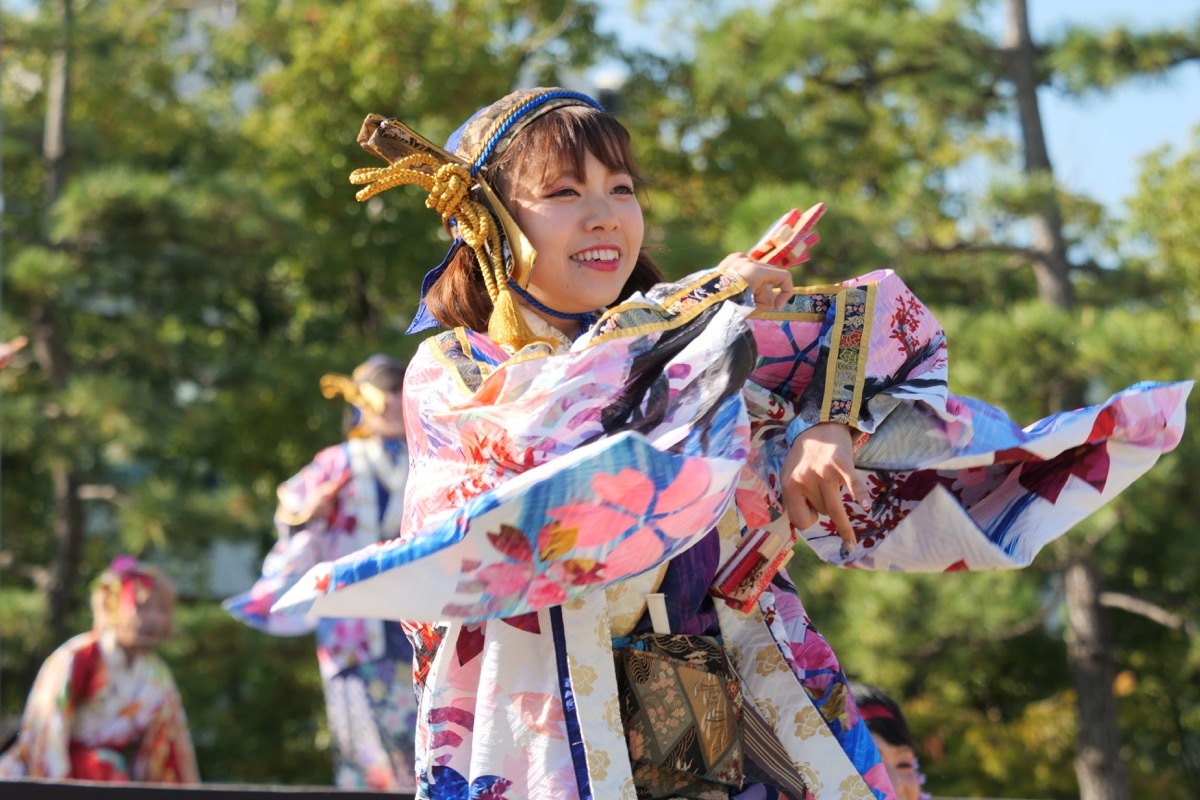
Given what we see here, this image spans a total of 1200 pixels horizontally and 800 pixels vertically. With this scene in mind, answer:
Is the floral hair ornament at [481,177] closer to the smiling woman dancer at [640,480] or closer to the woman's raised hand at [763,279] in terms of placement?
the smiling woman dancer at [640,480]

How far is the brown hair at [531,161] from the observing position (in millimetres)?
2115

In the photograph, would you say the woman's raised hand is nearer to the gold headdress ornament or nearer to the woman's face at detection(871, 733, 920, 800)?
the woman's face at detection(871, 733, 920, 800)

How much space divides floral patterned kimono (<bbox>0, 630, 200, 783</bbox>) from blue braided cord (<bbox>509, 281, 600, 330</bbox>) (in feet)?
12.2

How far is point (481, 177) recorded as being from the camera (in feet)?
7.13

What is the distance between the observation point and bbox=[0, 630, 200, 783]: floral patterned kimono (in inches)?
207

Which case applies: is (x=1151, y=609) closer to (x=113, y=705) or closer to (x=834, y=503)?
(x=113, y=705)

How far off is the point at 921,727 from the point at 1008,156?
480cm

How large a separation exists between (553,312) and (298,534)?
3251mm

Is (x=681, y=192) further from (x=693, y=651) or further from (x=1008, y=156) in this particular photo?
(x=693, y=651)

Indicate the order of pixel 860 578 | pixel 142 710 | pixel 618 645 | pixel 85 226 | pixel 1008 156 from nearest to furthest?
pixel 618 645 → pixel 142 710 → pixel 860 578 → pixel 85 226 → pixel 1008 156

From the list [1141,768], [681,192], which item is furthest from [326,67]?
[1141,768]

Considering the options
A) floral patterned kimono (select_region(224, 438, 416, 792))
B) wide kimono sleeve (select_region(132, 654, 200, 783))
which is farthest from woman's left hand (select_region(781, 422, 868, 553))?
wide kimono sleeve (select_region(132, 654, 200, 783))

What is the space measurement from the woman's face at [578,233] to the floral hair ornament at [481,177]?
3cm

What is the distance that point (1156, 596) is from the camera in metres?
7.51
